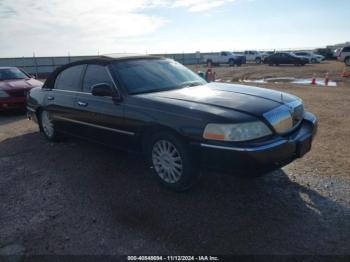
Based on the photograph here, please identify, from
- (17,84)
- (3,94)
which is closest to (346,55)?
(17,84)

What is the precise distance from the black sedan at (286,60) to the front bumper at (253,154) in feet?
100

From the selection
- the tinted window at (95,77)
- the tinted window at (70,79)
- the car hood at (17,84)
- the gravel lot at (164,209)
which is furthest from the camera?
the car hood at (17,84)

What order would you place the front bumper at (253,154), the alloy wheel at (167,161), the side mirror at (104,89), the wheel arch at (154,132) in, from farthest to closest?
1. the side mirror at (104,89)
2. the alloy wheel at (167,161)
3. the wheel arch at (154,132)
4. the front bumper at (253,154)

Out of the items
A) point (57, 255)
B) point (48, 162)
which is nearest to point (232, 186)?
point (57, 255)

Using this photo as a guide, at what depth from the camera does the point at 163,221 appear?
3312 mm

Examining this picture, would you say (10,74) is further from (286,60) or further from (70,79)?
(286,60)

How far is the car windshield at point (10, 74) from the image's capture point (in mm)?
10094

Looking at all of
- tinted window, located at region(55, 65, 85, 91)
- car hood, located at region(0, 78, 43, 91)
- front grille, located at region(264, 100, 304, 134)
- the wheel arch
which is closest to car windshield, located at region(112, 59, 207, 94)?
the wheel arch

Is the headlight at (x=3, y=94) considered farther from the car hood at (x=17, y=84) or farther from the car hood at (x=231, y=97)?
the car hood at (x=231, y=97)

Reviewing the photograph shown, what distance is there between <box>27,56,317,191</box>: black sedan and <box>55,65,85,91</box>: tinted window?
18mm

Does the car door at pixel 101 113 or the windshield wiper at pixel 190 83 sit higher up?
the windshield wiper at pixel 190 83

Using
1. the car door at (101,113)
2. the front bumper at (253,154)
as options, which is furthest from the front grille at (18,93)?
the front bumper at (253,154)

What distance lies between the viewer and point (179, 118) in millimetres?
3551

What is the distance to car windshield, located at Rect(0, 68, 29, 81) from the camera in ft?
33.1
